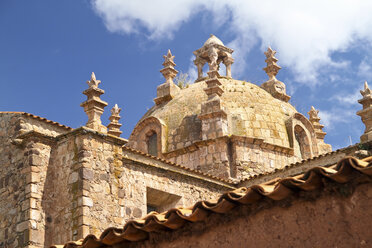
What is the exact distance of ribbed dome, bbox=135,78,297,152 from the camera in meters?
20.5

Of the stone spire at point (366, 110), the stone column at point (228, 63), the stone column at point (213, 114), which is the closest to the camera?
the stone spire at point (366, 110)

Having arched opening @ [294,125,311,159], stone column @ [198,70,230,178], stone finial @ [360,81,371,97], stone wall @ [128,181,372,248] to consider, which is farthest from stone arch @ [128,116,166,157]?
stone wall @ [128,181,372,248]

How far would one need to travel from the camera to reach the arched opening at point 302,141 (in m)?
21.6

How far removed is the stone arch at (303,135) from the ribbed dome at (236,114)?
0.88 feet

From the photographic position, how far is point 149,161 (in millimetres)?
15305

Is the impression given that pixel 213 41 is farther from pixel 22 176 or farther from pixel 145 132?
pixel 22 176

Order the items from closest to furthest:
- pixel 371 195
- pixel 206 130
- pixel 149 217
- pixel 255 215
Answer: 1. pixel 371 195
2. pixel 255 215
3. pixel 149 217
4. pixel 206 130

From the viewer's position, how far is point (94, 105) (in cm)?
1431

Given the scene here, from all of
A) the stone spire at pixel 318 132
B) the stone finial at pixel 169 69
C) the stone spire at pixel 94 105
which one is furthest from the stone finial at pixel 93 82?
the stone spire at pixel 318 132

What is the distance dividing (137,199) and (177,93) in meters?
9.77

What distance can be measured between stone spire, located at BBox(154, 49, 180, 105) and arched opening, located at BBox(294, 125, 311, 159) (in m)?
5.05

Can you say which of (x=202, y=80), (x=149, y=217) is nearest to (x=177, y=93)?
(x=202, y=80)

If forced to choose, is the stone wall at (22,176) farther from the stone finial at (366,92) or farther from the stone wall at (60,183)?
the stone finial at (366,92)

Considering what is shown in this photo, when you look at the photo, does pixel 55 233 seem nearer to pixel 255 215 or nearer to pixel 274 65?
pixel 255 215
